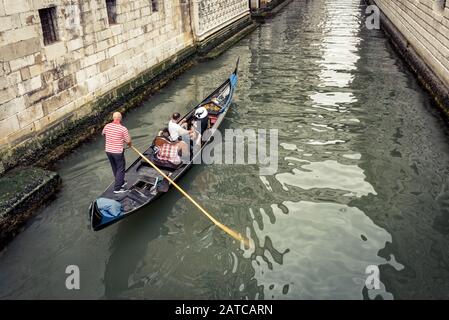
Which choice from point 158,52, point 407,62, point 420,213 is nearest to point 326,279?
point 420,213

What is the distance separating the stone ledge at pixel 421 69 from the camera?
1041 cm

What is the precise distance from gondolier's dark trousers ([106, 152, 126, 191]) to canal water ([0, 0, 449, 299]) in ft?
2.11

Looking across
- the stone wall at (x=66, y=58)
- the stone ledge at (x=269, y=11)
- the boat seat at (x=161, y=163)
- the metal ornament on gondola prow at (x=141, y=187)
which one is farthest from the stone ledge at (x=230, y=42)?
the boat seat at (x=161, y=163)

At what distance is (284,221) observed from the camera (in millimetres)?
6500

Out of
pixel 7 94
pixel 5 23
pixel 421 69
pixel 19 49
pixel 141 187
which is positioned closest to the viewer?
pixel 141 187

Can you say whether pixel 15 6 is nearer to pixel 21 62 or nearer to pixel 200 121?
pixel 21 62

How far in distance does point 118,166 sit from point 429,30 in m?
11.1

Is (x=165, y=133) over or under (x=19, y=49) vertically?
under

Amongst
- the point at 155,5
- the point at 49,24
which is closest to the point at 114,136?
the point at 49,24

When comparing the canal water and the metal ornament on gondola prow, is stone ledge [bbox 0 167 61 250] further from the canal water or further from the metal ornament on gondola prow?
the metal ornament on gondola prow

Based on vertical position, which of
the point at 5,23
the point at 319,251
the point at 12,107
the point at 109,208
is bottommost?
the point at 319,251

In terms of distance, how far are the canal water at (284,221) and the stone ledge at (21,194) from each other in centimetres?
18

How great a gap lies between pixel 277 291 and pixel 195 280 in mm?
1126

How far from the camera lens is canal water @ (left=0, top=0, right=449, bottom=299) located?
5320mm
